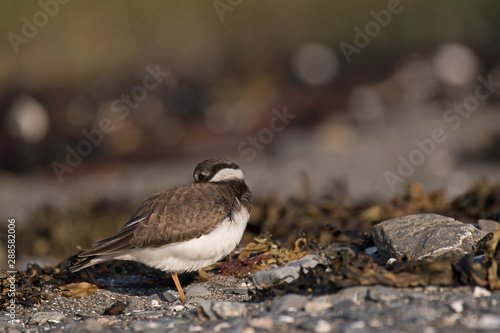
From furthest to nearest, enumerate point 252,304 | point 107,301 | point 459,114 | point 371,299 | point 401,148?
point 459,114 → point 401,148 → point 107,301 → point 252,304 → point 371,299

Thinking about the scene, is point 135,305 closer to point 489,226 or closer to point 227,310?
point 227,310

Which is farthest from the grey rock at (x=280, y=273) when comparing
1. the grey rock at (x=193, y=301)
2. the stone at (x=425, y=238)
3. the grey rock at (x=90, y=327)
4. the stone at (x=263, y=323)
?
the grey rock at (x=90, y=327)

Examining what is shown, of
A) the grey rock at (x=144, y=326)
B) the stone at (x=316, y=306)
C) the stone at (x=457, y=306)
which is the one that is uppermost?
the grey rock at (x=144, y=326)

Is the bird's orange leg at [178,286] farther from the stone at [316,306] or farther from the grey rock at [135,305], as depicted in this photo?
the stone at [316,306]

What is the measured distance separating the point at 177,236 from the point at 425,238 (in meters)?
2.21

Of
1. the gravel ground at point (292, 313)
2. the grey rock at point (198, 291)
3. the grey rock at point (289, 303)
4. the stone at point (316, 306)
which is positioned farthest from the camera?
the grey rock at point (198, 291)

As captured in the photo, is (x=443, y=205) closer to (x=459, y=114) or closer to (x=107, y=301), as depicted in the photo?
(x=107, y=301)

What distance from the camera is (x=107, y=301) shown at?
6590mm

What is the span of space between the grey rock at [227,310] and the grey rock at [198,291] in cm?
147

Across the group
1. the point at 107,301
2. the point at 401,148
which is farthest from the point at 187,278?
the point at 401,148

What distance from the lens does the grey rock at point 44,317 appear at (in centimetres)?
595

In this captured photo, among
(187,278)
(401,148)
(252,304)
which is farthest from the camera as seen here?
(401,148)

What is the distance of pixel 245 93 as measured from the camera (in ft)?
53.9

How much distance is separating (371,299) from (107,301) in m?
2.78
